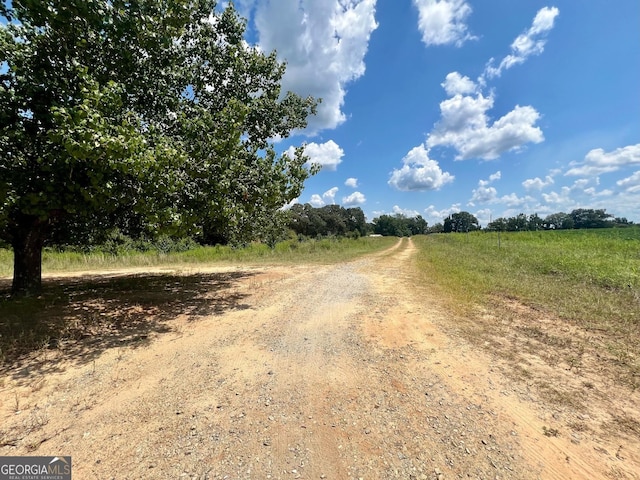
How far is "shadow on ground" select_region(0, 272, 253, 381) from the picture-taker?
4574 millimetres

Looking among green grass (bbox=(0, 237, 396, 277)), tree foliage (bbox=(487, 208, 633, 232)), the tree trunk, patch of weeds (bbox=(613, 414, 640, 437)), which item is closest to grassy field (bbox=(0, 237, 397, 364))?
the tree trunk

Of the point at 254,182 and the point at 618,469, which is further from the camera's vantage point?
the point at 254,182

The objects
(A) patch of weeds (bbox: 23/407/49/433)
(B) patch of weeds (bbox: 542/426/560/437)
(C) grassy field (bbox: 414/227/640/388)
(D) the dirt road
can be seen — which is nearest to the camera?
(D) the dirt road

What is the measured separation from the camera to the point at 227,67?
8.95m

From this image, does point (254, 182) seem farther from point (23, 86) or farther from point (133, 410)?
point (133, 410)

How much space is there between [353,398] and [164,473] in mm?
1881

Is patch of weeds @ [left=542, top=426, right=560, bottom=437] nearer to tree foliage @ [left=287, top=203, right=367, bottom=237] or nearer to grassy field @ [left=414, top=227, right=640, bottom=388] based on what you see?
grassy field @ [left=414, top=227, right=640, bottom=388]

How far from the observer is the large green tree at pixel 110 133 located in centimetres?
477

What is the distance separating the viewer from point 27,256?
796cm

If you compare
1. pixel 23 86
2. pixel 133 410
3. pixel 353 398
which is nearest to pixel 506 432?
pixel 353 398

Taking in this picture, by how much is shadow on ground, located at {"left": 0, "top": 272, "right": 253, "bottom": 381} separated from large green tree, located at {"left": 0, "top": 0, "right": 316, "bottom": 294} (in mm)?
1683

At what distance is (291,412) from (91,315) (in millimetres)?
5813

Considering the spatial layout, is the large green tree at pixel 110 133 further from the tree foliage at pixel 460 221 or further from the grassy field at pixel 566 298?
the tree foliage at pixel 460 221

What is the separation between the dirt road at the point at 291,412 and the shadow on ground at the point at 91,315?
0.16m
